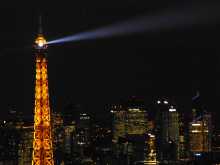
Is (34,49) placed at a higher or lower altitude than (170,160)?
higher

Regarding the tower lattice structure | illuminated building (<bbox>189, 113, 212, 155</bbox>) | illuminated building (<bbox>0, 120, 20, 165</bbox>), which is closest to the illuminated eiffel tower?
the tower lattice structure

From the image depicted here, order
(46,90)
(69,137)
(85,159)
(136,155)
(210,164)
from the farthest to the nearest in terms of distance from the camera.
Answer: (69,137), (136,155), (85,159), (210,164), (46,90)

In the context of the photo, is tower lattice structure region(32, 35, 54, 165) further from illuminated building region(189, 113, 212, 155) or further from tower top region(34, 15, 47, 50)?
illuminated building region(189, 113, 212, 155)

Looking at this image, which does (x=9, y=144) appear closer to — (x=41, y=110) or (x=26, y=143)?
(x=26, y=143)

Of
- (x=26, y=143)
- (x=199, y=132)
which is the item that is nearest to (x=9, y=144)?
(x=26, y=143)

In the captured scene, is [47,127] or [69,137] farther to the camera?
[69,137]

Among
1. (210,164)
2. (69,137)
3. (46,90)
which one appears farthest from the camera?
(69,137)

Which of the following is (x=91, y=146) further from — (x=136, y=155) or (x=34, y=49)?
(x=34, y=49)

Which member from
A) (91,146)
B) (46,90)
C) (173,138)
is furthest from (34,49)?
(173,138)
